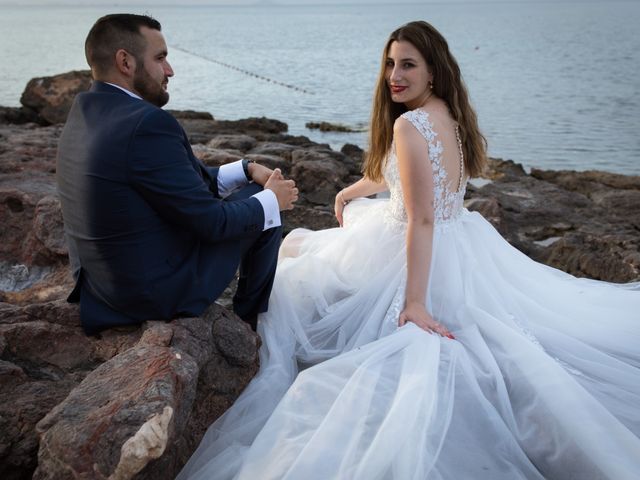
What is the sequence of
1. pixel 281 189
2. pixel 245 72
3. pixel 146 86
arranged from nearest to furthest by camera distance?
pixel 146 86 → pixel 281 189 → pixel 245 72

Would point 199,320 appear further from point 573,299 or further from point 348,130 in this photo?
point 348,130

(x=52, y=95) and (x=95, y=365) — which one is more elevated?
(x=95, y=365)

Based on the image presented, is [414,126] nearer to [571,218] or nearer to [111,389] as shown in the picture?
[111,389]

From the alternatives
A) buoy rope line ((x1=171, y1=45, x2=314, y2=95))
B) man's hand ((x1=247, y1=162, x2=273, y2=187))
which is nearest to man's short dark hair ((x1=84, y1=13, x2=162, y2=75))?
man's hand ((x1=247, y1=162, x2=273, y2=187))

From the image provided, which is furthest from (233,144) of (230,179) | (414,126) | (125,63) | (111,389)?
(111,389)

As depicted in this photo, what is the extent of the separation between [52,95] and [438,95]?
37.5 feet

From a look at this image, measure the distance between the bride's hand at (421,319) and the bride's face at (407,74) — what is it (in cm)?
118

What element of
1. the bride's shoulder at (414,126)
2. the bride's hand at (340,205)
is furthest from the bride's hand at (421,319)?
the bride's hand at (340,205)

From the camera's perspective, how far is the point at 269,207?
3.12 m

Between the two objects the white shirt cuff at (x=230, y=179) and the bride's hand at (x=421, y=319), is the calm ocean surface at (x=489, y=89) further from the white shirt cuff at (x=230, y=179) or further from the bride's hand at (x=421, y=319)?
the bride's hand at (x=421, y=319)

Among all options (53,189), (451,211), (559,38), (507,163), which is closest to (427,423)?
(451,211)

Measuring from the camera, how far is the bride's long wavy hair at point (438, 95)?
346cm

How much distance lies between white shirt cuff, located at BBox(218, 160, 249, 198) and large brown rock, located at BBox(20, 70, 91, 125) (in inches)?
408

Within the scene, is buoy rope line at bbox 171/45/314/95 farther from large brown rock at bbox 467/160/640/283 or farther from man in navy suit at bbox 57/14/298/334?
man in navy suit at bbox 57/14/298/334
